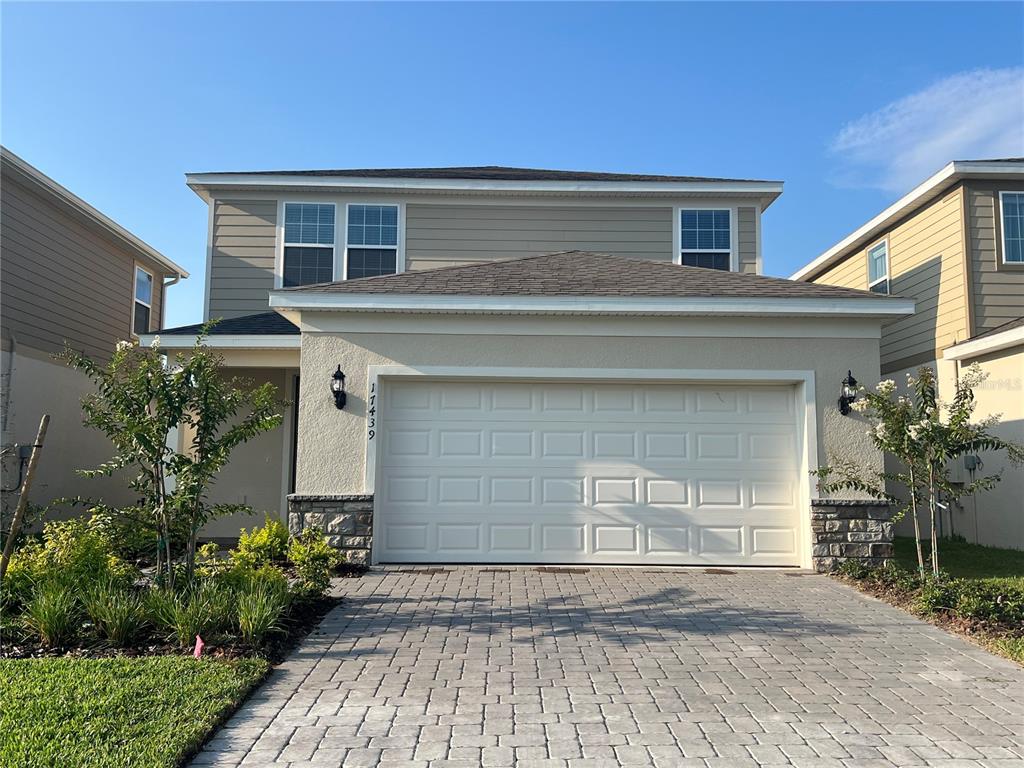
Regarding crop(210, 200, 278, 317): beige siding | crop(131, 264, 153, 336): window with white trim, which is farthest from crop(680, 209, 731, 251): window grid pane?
crop(131, 264, 153, 336): window with white trim

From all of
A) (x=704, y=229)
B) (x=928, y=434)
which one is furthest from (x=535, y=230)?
(x=928, y=434)

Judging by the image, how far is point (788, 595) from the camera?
7301 millimetres

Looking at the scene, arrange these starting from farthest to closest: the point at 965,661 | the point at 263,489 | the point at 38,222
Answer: the point at 38,222
the point at 263,489
the point at 965,661

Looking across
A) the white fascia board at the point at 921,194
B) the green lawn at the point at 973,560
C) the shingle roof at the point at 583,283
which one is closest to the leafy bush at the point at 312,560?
the shingle roof at the point at 583,283

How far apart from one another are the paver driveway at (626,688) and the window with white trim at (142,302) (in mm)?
11900

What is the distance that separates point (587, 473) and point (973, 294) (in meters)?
7.41

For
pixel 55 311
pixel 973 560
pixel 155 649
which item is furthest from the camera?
pixel 55 311

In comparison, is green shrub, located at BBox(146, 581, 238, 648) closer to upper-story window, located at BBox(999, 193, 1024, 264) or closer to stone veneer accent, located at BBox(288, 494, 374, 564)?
stone veneer accent, located at BBox(288, 494, 374, 564)

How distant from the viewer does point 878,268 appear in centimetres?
1453

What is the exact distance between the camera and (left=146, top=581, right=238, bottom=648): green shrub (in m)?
5.32

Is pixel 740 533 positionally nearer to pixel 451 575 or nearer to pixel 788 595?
pixel 788 595

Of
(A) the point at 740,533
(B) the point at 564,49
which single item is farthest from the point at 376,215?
(A) the point at 740,533

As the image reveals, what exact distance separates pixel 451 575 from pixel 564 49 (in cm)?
701

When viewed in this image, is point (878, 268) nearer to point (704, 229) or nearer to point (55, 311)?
point (704, 229)
